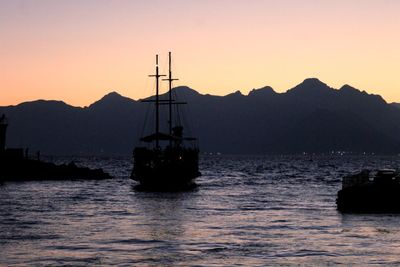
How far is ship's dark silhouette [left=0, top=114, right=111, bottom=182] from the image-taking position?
108 meters

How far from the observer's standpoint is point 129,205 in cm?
6191

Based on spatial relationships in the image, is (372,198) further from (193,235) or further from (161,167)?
(161,167)

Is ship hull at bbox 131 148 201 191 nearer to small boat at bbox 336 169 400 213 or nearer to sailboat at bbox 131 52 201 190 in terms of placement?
sailboat at bbox 131 52 201 190

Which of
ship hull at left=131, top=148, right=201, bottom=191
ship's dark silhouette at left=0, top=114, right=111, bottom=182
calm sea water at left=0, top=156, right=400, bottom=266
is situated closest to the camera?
calm sea water at left=0, top=156, right=400, bottom=266

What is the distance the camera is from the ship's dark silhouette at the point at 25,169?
108 meters

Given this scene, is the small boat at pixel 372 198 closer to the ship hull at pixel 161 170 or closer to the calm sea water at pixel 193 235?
the calm sea water at pixel 193 235

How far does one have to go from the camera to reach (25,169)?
116125mm

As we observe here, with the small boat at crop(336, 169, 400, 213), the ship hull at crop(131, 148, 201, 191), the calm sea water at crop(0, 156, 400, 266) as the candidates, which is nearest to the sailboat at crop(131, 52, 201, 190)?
the ship hull at crop(131, 148, 201, 191)

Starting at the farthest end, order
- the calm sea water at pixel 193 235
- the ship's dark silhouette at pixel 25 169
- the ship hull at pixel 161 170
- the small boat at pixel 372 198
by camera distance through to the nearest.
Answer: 1. the ship's dark silhouette at pixel 25 169
2. the ship hull at pixel 161 170
3. the small boat at pixel 372 198
4. the calm sea water at pixel 193 235

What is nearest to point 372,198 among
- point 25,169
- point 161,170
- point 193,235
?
point 193,235

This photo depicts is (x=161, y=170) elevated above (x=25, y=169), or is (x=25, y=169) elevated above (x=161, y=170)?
(x=161, y=170)

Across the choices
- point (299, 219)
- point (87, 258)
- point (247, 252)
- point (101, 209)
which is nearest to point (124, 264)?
point (87, 258)

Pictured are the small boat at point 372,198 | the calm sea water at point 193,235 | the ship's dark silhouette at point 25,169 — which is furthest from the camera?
the ship's dark silhouette at point 25,169

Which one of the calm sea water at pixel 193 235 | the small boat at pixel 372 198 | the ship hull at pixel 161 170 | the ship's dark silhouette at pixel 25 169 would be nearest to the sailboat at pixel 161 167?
the ship hull at pixel 161 170
